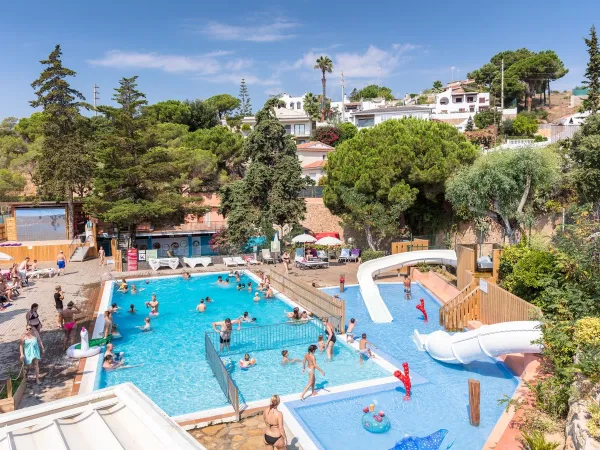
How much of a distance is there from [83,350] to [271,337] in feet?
19.0

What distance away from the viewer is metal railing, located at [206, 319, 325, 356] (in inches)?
601

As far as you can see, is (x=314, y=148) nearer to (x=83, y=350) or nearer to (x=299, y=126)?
(x=299, y=126)

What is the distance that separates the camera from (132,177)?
30.1 metres

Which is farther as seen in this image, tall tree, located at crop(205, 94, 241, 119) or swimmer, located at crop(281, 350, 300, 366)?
tall tree, located at crop(205, 94, 241, 119)

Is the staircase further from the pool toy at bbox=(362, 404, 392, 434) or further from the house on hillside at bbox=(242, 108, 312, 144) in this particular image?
the house on hillside at bbox=(242, 108, 312, 144)

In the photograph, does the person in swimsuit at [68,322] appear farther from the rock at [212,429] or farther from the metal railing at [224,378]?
the rock at [212,429]

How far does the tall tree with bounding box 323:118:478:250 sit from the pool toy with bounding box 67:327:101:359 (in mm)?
18840

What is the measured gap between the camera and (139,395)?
6055mm

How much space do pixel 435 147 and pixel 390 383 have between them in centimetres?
1997

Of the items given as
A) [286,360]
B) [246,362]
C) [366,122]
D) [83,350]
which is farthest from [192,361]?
[366,122]

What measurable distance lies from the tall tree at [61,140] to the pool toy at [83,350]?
22.0 m

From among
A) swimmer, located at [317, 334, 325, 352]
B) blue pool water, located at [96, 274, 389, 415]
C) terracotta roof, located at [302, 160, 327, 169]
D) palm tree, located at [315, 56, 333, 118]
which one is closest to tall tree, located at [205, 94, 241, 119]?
palm tree, located at [315, 56, 333, 118]

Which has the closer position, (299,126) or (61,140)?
(61,140)

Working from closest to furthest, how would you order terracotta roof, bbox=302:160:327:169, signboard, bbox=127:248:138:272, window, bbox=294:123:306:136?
1. signboard, bbox=127:248:138:272
2. terracotta roof, bbox=302:160:327:169
3. window, bbox=294:123:306:136
